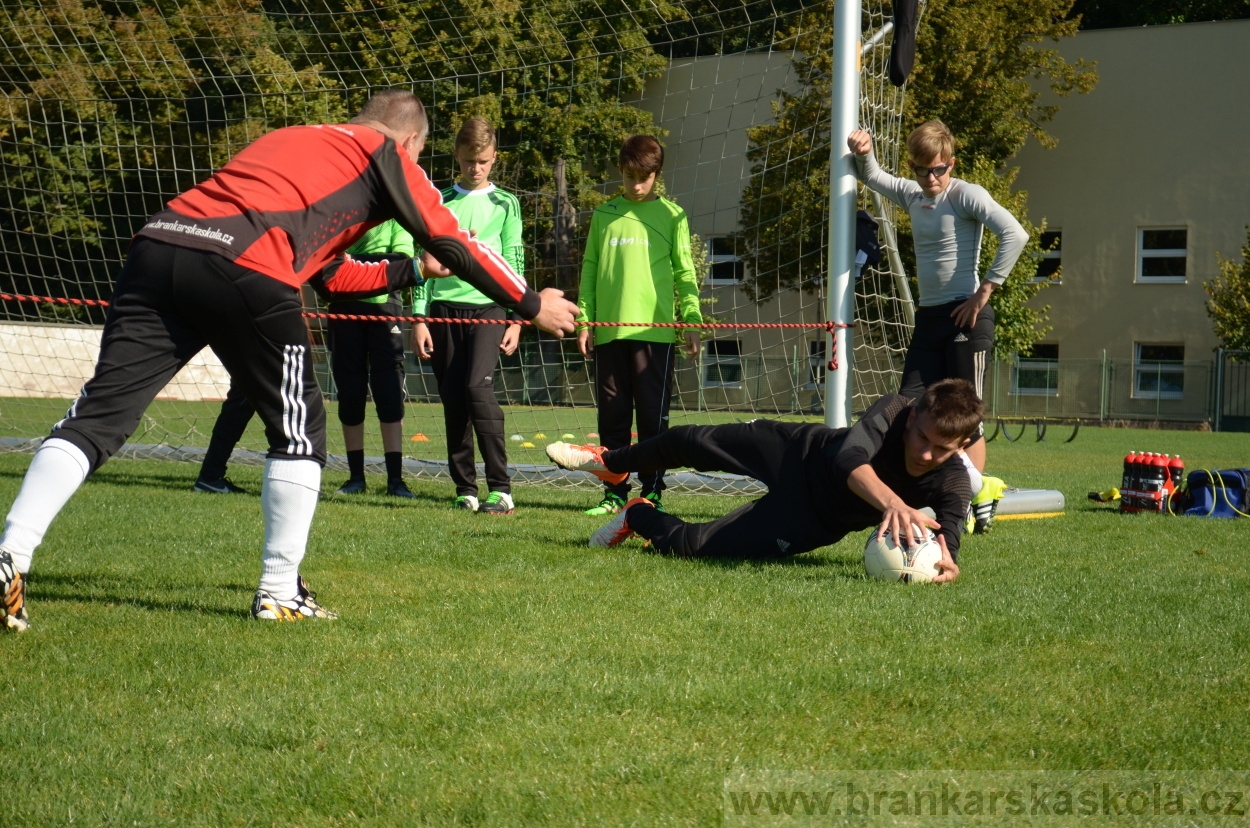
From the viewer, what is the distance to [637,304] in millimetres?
7137

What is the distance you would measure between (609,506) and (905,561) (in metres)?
2.67

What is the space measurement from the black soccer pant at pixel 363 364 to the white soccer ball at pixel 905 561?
404 cm

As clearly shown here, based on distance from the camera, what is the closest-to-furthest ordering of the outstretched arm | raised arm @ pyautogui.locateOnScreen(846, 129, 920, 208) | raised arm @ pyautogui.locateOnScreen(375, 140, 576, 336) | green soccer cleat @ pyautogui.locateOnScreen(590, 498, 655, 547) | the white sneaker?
raised arm @ pyautogui.locateOnScreen(375, 140, 576, 336) → the outstretched arm → green soccer cleat @ pyautogui.locateOnScreen(590, 498, 655, 547) → the white sneaker → raised arm @ pyautogui.locateOnScreen(846, 129, 920, 208)

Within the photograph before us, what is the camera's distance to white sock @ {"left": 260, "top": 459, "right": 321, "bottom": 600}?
12.6ft

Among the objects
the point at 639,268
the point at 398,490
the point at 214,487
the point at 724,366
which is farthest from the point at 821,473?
the point at 724,366

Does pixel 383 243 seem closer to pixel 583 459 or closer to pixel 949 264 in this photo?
pixel 583 459

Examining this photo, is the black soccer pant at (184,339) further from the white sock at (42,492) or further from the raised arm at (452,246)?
the raised arm at (452,246)

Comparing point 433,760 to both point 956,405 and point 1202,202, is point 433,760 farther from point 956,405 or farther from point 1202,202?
point 1202,202

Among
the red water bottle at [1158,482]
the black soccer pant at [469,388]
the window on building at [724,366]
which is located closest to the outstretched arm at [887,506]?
the black soccer pant at [469,388]

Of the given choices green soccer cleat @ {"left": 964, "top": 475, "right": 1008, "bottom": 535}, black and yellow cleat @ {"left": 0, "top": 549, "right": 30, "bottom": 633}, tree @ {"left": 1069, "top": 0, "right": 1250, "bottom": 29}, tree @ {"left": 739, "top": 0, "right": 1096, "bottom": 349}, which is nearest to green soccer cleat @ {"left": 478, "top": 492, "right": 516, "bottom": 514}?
green soccer cleat @ {"left": 964, "top": 475, "right": 1008, "bottom": 535}

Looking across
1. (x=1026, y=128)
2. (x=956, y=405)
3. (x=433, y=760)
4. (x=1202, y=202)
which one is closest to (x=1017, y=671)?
(x=956, y=405)

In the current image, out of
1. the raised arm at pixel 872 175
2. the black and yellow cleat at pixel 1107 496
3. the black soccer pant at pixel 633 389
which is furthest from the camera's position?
the black and yellow cleat at pixel 1107 496

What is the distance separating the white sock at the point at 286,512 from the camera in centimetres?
384

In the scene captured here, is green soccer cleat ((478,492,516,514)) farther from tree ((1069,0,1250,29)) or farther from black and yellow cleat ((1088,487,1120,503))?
tree ((1069,0,1250,29))
